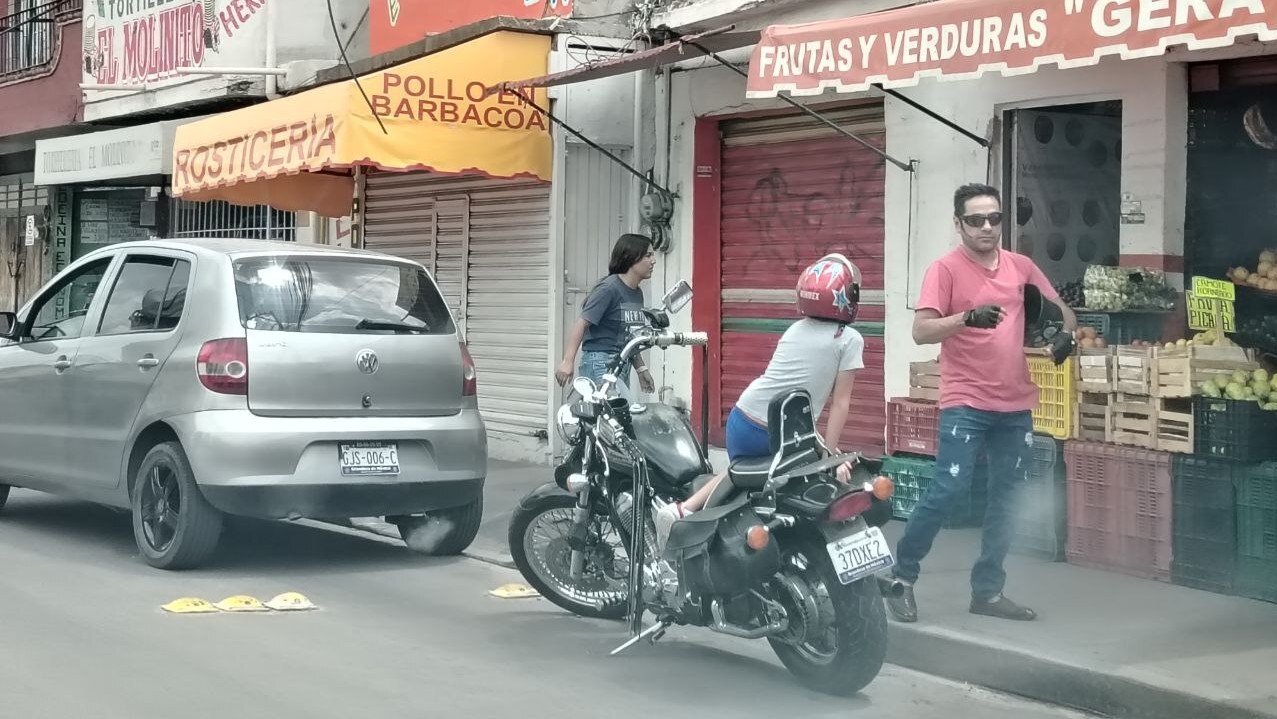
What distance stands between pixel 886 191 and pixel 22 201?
1819 cm

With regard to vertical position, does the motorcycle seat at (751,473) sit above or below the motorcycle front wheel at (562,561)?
above

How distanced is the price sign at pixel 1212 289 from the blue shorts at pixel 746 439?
2960 millimetres

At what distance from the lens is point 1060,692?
6.09 m

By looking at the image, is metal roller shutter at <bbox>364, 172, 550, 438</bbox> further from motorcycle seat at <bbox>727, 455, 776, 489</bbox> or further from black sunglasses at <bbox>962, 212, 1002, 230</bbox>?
motorcycle seat at <bbox>727, 455, 776, 489</bbox>

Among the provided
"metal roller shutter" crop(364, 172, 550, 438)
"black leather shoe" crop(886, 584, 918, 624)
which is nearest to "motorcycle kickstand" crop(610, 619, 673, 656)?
"black leather shoe" crop(886, 584, 918, 624)

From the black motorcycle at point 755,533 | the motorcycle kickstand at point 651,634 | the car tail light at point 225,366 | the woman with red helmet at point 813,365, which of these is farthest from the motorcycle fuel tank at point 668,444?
the car tail light at point 225,366

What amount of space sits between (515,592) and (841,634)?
8.22 feet

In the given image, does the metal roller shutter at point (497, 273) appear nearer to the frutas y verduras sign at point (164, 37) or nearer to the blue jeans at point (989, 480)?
the frutas y verduras sign at point (164, 37)

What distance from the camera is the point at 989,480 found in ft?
23.2

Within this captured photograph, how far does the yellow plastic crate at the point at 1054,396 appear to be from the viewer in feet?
27.5

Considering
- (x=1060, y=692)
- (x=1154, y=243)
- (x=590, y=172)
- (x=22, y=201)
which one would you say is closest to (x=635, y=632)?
(x=1060, y=692)

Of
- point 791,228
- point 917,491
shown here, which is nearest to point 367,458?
point 917,491

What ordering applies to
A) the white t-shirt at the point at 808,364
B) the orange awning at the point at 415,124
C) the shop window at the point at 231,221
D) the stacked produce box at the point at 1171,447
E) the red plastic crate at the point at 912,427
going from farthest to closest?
the shop window at the point at 231,221 < the orange awning at the point at 415,124 < the red plastic crate at the point at 912,427 < the stacked produce box at the point at 1171,447 < the white t-shirt at the point at 808,364

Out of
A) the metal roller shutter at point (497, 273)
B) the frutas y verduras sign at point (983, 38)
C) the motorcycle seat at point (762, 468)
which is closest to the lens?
the motorcycle seat at point (762, 468)
